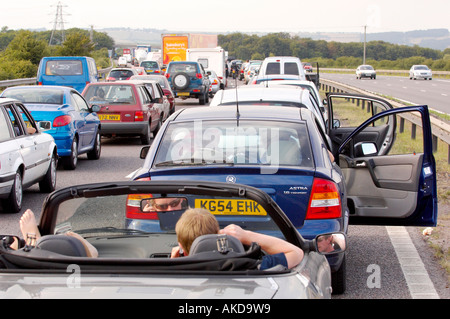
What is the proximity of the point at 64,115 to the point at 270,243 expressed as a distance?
1056 centimetres

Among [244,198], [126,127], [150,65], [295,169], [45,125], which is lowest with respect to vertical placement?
[150,65]

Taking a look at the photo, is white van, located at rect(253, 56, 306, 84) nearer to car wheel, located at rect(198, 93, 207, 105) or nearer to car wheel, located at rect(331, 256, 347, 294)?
car wheel, located at rect(198, 93, 207, 105)

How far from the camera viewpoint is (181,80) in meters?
33.1

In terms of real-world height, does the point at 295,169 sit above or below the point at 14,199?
above

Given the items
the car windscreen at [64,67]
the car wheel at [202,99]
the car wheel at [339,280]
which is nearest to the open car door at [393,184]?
the car wheel at [339,280]

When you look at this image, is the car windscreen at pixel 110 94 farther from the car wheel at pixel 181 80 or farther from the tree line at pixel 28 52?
the tree line at pixel 28 52

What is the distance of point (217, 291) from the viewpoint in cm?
284

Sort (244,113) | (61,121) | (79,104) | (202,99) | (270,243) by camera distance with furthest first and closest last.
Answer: (202,99) < (79,104) < (61,121) < (244,113) < (270,243)

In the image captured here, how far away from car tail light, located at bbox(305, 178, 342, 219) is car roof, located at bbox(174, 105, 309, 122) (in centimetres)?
92

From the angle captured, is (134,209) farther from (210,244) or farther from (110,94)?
(110,94)

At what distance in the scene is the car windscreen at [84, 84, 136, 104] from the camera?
18719 mm

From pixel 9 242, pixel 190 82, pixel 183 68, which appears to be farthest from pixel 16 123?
pixel 183 68

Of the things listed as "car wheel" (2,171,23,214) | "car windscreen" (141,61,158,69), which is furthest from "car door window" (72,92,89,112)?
"car windscreen" (141,61,158,69)

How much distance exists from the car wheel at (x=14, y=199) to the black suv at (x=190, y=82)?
76.7ft
